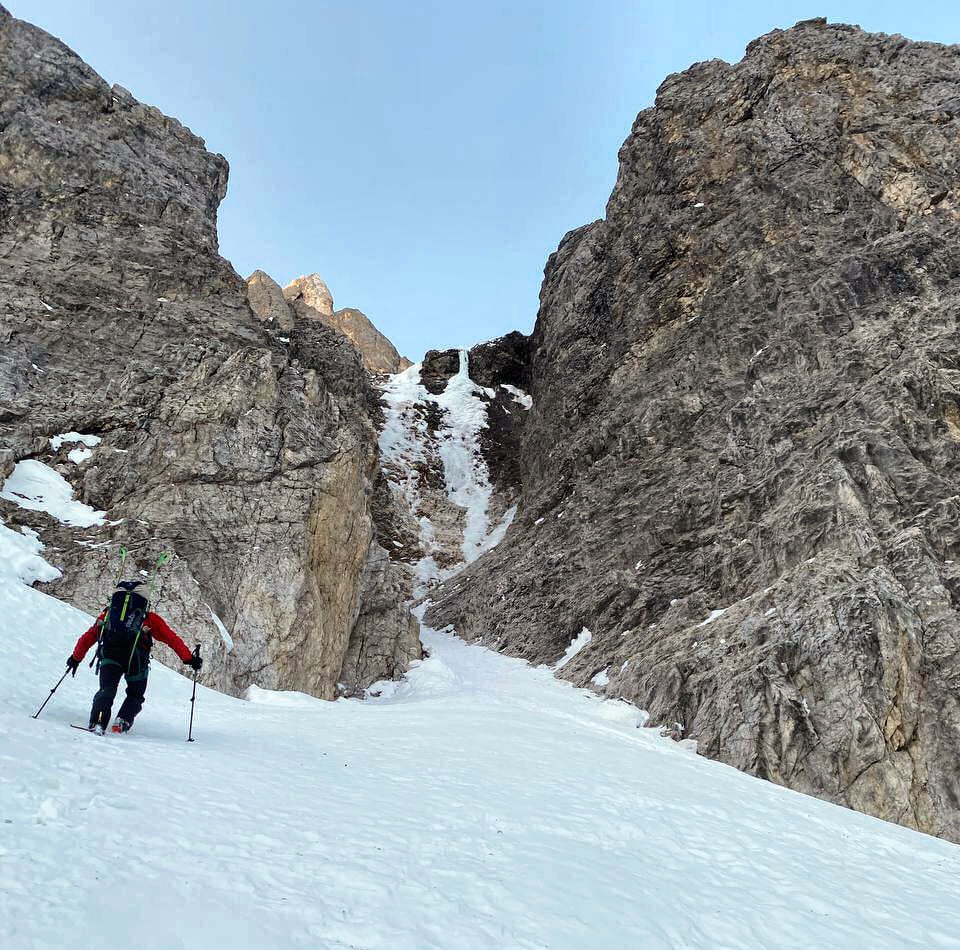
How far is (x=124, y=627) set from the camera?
7926 mm

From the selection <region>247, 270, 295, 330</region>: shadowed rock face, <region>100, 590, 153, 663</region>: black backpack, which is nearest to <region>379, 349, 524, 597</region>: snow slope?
<region>247, 270, 295, 330</region>: shadowed rock face

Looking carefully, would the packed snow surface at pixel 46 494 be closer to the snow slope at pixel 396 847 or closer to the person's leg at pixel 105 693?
the snow slope at pixel 396 847

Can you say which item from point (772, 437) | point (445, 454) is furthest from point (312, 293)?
point (772, 437)

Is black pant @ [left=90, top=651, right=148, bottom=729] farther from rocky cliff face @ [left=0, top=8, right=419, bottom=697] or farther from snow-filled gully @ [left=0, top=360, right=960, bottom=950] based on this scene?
rocky cliff face @ [left=0, top=8, right=419, bottom=697]

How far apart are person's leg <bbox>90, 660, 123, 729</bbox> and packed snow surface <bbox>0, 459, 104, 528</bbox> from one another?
13.9 metres

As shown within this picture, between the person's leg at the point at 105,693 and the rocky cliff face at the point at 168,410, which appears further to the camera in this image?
the rocky cliff face at the point at 168,410

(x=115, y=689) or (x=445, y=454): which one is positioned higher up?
(x=445, y=454)

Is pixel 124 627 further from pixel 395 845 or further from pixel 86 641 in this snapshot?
pixel 395 845

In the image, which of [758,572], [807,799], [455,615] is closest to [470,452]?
[455,615]

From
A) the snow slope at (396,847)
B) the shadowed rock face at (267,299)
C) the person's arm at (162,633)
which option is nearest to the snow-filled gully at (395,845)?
the snow slope at (396,847)

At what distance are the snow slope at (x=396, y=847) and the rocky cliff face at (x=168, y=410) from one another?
9.60 meters

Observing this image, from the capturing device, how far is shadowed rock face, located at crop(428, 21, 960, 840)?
14180 mm

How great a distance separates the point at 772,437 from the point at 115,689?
78.7ft

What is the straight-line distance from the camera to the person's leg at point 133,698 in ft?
24.9
